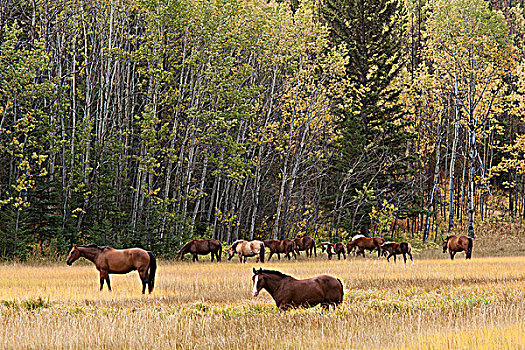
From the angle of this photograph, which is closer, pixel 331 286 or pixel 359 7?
pixel 331 286

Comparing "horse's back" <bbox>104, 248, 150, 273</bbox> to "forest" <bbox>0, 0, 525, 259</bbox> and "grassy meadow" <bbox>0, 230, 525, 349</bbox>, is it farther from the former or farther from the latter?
"forest" <bbox>0, 0, 525, 259</bbox>

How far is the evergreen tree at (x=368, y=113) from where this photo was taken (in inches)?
1471

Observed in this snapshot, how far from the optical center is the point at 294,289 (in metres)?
10.9

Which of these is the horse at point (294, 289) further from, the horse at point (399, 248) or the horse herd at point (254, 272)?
the horse at point (399, 248)

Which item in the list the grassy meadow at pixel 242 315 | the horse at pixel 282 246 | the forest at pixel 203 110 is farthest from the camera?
the horse at pixel 282 246

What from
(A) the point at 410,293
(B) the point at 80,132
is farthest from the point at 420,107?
(A) the point at 410,293

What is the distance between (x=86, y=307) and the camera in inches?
477

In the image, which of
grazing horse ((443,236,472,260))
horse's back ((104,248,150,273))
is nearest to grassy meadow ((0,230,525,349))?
horse's back ((104,248,150,273))

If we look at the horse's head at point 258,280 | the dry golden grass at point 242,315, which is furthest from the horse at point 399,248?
the horse's head at point 258,280

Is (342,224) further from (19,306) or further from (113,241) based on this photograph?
(19,306)

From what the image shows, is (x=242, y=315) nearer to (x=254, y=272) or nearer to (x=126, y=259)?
(x=254, y=272)

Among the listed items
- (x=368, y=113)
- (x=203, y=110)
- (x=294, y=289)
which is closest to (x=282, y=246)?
(x=203, y=110)

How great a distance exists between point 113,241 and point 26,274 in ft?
21.1

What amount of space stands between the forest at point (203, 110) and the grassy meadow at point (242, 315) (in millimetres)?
7127
